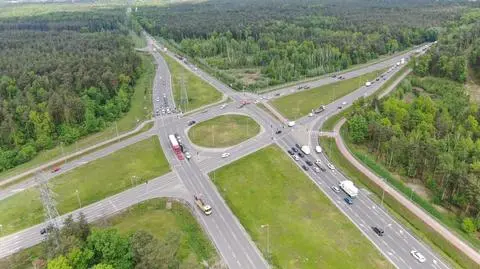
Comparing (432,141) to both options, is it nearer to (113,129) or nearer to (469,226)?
(469,226)

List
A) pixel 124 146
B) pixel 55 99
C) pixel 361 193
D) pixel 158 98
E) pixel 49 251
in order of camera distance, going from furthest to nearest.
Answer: pixel 158 98
pixel 55 99
pixel 124 146
pixel 361 193
pixel 49 251

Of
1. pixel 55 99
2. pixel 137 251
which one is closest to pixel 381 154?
pixel 137 251

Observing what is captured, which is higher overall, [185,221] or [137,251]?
[137,251]

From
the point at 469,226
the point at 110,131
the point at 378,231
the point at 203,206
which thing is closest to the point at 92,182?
the point at 203,206

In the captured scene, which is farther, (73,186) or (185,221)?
(73,186)

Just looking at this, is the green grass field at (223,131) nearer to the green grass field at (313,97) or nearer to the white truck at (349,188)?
the green grass field at (313,97)

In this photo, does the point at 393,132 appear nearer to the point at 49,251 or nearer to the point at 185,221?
the point at 185,221

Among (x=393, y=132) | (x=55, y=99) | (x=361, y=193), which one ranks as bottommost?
(x=361, y=193)

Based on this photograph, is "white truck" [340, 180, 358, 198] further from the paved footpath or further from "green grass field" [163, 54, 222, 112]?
"green grass field" [163, 54, 222, 112]
